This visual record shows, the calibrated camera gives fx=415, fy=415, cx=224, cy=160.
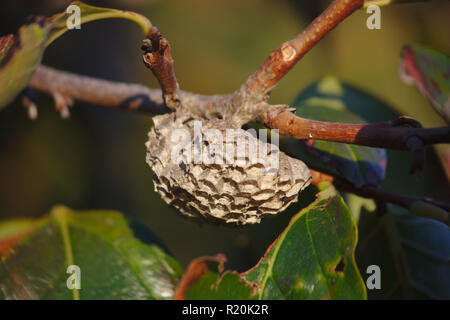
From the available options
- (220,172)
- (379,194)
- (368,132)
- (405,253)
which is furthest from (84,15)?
(405,253)

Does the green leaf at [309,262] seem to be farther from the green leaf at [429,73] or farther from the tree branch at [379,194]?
the green leaf at [429,73]

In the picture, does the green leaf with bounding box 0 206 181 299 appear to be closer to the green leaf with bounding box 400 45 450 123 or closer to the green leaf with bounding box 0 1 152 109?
the green leaf with bounding box 0 1 152 109

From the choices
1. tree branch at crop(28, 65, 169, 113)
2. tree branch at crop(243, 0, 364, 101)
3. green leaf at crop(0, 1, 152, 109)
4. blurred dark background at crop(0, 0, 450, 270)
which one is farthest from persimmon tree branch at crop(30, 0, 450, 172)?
blurred dark background at crop(0, 0, 450, 270)

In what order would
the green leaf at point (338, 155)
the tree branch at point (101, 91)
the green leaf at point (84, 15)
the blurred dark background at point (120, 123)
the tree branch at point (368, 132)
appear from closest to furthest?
the tree branch at point (368, 132), the green leaf at point (84, 15), the green leaf at point (338, 155), the tree branch at point (101, 91), the blurred dark background at point (120, 123)

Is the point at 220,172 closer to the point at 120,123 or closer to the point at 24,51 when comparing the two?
the point at 24,51

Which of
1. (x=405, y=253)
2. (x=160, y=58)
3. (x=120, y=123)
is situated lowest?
(x=405, y=253)

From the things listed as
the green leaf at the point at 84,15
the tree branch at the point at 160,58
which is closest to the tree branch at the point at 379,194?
the tree branch at the point at 160,58

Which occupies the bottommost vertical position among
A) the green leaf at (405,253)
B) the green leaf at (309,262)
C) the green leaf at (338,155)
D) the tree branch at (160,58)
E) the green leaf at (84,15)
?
the green leaf at (405,253)
